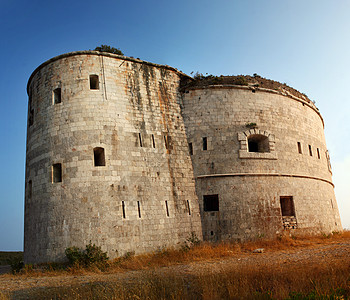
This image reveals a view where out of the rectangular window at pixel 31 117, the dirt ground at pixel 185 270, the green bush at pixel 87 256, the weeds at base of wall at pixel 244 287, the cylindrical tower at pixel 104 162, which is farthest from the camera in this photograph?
the rectangular window at pixel 31 117

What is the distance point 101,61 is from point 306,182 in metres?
12.5

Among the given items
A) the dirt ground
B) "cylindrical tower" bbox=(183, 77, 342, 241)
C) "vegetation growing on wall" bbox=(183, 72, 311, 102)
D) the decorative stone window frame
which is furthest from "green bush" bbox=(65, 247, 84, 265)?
"vegetation growing on wall" bbox=(183, 72, 311, 102)

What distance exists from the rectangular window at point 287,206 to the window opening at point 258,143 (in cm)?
273

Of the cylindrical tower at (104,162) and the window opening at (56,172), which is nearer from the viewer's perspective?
the cylindrical tower at (104,162)

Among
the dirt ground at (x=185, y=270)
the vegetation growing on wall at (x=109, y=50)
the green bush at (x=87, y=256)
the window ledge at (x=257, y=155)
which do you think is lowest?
the dirt ground at (x=185, y=270)

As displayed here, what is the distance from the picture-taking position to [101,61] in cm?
1569

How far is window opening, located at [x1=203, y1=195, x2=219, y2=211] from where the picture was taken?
1605 cm

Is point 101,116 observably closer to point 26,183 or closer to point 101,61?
point 101,61

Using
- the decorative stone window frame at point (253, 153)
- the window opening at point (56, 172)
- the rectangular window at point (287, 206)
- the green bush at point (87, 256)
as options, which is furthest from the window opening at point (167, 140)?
the rectangular window at point (287, 206)

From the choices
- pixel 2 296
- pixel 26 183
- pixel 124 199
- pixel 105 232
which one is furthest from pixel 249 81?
pixel 2 296

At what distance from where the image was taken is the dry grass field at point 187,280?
739 cm

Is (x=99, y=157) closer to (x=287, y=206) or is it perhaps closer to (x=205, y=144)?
(x=205, y=144)

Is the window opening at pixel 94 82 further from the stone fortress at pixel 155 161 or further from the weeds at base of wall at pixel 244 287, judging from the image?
the weeds at base of wall at pixel 244 287

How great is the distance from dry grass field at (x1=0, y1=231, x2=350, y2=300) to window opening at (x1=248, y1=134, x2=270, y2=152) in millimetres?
6094
